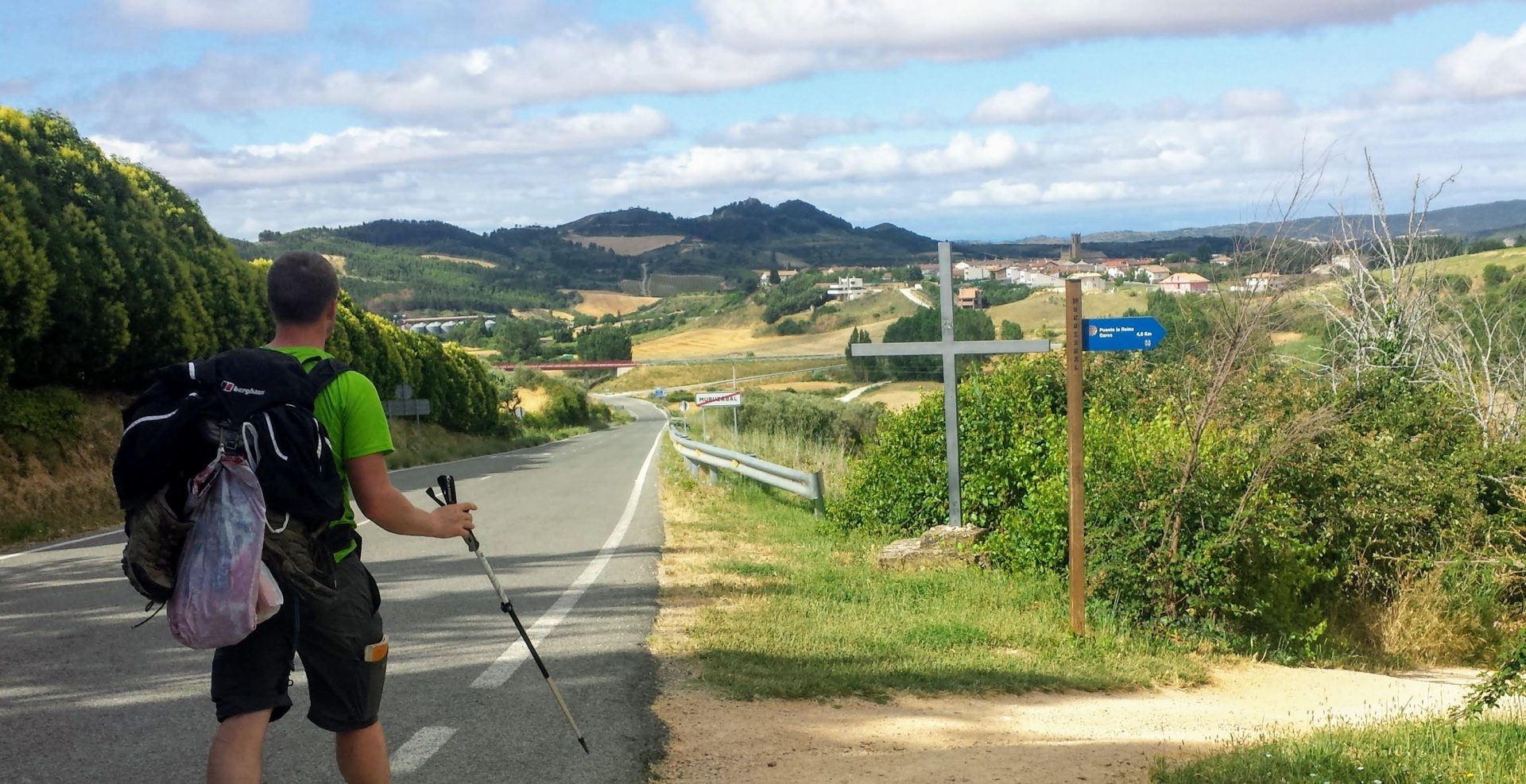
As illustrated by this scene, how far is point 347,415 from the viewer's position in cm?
357

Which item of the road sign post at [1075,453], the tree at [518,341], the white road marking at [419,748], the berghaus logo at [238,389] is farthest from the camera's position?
the tree at [518,341]

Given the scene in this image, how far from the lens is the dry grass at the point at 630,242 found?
18625cm

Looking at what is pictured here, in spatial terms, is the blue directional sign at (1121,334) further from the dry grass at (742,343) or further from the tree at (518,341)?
the tree at (518,341)

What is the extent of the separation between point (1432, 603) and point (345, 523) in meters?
10.6

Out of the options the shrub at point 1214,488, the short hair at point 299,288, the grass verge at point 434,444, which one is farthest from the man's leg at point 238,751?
the grass verge at point 434,444

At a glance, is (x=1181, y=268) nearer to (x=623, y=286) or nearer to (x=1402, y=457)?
(x=1402, y=457)

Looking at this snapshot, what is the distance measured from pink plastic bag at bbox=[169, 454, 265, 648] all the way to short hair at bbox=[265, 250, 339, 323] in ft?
1.70

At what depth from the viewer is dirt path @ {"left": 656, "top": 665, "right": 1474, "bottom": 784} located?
5191 mm

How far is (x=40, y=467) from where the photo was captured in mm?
16703

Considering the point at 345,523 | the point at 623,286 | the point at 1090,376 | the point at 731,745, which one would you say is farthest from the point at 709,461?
the point at 623,286

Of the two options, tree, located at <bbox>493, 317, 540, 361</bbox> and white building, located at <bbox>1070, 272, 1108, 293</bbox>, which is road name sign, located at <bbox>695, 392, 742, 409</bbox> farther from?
tree, located at <bbox>493, 317, 540, 361</bbox>

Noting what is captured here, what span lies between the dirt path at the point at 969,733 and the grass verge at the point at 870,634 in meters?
0.20

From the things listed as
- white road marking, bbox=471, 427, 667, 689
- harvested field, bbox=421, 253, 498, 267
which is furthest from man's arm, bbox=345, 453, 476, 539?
harvested field, bbox=421, 253, 498, 267

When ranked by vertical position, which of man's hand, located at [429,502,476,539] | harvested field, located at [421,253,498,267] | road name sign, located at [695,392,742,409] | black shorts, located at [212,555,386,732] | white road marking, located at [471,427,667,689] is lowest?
road name sign, located at [695,392,742,409]
